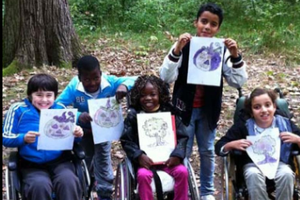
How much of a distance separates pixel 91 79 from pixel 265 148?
153 centimetres

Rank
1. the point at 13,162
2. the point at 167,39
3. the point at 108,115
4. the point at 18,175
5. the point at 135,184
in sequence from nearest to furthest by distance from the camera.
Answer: the point at 13,162
the point at 18,175
the point at 135,184
the point at 108,115
the point at 167,39

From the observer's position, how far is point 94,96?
4242 millimetres

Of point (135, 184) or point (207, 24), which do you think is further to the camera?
point (207, 24)

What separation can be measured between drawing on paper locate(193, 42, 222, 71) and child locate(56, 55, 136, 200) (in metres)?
0.60

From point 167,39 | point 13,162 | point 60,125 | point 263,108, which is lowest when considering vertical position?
point 13,162

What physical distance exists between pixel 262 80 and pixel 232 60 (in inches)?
180

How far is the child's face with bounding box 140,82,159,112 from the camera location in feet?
13.4

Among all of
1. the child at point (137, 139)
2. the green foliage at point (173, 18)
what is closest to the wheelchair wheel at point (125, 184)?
the child at point (137, 139)

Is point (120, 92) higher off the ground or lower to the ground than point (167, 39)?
lower

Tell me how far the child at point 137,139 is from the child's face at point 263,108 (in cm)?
62

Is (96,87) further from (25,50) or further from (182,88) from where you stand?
(25,50)

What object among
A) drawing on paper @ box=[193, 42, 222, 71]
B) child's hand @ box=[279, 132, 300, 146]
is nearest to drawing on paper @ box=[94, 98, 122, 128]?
drawing on paper @ box=[193, 42, 222, 71]

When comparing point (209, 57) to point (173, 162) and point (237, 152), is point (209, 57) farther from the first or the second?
point (173, 162)

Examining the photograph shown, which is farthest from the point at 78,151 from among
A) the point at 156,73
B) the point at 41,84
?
the point at 156,73
